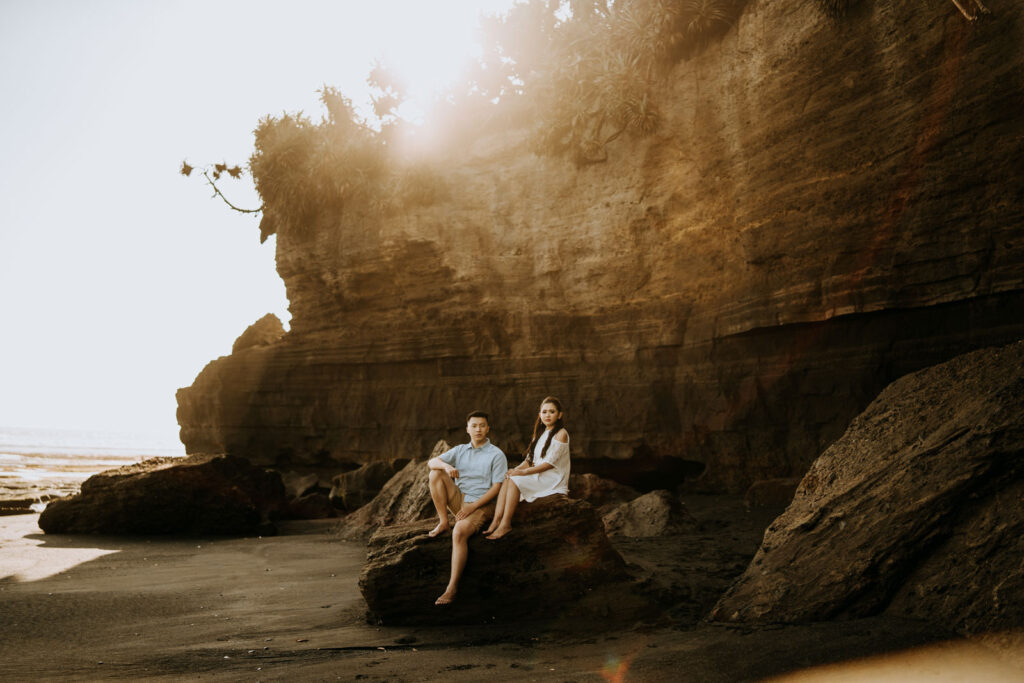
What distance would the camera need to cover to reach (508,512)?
5367 mm

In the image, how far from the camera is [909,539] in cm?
412

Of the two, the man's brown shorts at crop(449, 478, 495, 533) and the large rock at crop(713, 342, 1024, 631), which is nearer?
the large rock at crop(713, 342, 1024, 631)

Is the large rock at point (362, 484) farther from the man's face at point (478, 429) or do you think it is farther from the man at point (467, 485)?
the man's face at point (478, 429)

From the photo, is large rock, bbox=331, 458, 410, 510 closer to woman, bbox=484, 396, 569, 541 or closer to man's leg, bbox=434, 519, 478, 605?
woman, bbox=484, 396, 569, 541

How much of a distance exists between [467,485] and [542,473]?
0.70 m

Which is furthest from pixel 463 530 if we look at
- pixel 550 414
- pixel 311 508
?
pixel 311 508

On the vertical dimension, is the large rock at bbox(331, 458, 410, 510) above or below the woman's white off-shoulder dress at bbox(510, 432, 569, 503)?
below

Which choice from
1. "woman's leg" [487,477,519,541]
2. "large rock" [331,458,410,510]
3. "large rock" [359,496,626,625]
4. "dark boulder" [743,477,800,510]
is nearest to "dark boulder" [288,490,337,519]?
"large rock" [331,458,410,510]

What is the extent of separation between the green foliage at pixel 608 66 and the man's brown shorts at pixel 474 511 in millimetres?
9536

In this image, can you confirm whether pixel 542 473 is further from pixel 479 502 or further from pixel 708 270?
pixel 708 270

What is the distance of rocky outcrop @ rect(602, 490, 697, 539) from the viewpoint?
863cm

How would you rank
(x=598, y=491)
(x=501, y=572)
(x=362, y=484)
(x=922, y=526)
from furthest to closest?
(x=362, y=484) → (x=598, y=491) → (x=501, y=572) → (x=922, y=526)

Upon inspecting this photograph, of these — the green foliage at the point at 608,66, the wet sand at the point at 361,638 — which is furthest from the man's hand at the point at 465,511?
the green foliage at the point at 608,66

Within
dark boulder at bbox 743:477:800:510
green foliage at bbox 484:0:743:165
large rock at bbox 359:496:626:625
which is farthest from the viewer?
green foliage at bbox 484:0:743:165
